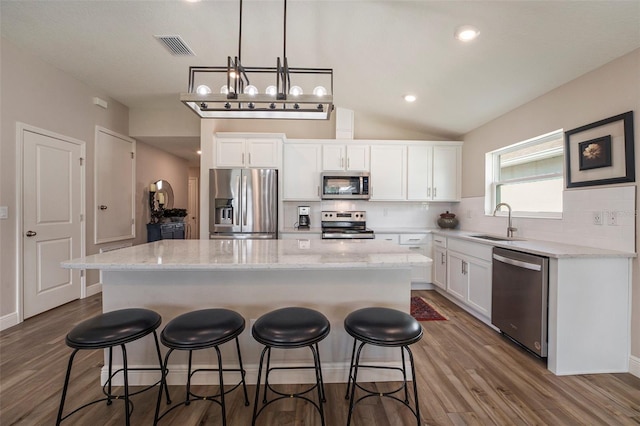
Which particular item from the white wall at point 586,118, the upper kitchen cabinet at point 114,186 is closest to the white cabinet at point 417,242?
the white wall at point 586,118

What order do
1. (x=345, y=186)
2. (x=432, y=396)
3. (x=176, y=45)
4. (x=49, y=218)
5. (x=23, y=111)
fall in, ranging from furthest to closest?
(x=345, y=186)
(x=49, y=218)
(x=23, y=111)
(x=176, y=45)
(x=432, y=396)

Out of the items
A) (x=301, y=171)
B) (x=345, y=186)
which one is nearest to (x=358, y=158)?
(x=345, y=186)

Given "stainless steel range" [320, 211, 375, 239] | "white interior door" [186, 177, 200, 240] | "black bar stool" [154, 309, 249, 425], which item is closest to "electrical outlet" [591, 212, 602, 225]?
"stainless steel range" [320, 211, 375, 239]

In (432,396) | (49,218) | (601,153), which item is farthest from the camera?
(49,218)

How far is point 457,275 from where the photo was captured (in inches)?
133

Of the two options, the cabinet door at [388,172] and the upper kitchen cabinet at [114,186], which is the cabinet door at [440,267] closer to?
the cabinet door at [388,172]

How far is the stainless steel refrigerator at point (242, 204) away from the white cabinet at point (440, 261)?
2.32 meters

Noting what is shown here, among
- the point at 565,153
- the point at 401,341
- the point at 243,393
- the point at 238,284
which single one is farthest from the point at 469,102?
the point at 243,393

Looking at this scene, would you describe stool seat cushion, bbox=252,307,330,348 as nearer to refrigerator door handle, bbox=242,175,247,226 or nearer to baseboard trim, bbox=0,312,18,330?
refrigerator door handle, bbox=242,175,247,226

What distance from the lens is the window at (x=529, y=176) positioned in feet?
9.03

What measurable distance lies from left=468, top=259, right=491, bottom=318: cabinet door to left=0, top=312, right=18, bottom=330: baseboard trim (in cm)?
484

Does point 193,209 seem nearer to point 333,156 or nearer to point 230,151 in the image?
point 230,151

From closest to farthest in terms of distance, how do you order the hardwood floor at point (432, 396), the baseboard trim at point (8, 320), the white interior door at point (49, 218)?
the hardwood floor at point (432, 396)
the baseboard trim at point (8, 320)
the white interior door at point (49, 218)

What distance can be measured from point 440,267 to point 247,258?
10.1 ft
